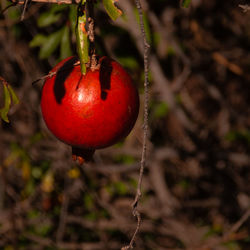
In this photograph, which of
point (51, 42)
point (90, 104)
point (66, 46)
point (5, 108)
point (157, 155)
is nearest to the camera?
point (90, 104)

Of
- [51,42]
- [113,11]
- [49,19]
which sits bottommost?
[51,42]

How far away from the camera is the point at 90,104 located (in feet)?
3.23

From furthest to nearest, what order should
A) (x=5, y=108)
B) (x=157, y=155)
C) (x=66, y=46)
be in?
(x=157, y=155) < (x=66, y=46) < (x=5, y=108)

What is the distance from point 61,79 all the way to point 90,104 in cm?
12

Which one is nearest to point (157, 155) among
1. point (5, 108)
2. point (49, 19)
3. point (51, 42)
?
point (51, 42)

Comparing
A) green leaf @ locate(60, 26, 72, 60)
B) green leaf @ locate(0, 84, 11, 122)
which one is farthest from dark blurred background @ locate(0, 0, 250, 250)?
green leaf @ locate(0, 84, 11, 122)

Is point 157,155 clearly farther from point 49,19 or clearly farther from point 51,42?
point 49,19

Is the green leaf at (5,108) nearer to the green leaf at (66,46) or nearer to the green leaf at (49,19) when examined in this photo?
the green leaf at (66,46)

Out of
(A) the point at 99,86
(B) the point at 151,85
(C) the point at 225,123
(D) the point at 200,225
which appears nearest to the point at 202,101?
(C) the point at 225,123

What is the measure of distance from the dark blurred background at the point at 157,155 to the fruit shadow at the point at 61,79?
134 cm

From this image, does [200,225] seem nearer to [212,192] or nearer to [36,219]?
[212,192]

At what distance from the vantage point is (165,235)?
2.86 m

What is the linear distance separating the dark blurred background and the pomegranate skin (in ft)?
4.48

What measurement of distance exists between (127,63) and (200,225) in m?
1.72
